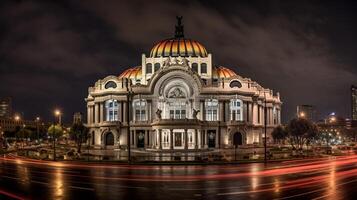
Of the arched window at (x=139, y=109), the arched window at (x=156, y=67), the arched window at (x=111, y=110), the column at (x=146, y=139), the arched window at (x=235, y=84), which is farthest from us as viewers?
the arched window at (x=156, y=67)

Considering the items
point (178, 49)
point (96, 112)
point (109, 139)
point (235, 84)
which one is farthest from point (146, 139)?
point (178, 49)

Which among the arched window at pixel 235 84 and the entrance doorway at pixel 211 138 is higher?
the arched window at pixel 235 84

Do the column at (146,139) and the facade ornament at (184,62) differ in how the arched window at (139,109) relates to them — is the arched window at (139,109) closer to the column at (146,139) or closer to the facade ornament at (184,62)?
the column at (146,139)

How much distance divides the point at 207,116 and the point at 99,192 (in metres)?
78.5

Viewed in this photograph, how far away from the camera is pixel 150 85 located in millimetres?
107750

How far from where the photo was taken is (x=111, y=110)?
113 meters

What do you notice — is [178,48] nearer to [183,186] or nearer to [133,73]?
[133,73]

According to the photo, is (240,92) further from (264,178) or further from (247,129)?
(264,178)

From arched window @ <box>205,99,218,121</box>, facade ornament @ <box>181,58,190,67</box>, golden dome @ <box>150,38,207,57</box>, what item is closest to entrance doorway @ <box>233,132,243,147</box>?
arched window @ <box>205,99,218,121</box>

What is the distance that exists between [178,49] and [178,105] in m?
16.2

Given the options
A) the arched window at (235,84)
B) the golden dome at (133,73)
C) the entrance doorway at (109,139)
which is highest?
the golden dome at (133,73)

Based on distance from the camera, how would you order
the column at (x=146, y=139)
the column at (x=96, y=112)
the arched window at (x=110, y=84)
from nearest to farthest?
the column at (x=146, y=139)
the arched window at (x=110, y=84)
the column at (x=96, y=112)

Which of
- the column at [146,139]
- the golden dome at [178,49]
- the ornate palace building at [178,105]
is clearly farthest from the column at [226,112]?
the column at [146,139]

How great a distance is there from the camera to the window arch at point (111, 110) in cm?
11256
